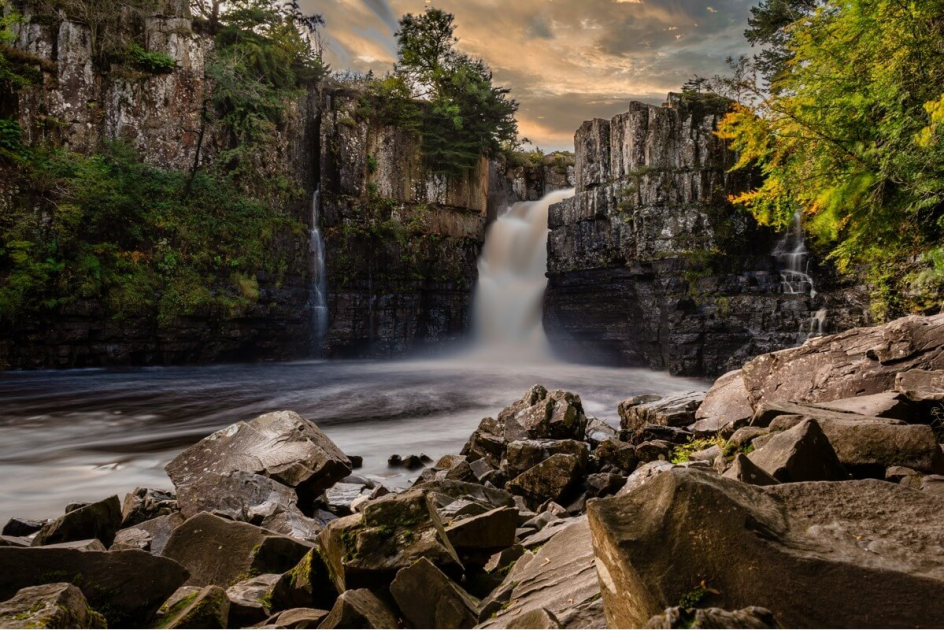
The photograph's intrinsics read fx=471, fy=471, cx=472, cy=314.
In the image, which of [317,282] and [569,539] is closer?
[569,539]

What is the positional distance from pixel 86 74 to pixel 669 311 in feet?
79.3

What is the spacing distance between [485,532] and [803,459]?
191cm

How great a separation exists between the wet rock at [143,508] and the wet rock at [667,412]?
631 centimetres

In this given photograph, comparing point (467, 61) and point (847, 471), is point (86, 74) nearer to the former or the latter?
point (467, 61)

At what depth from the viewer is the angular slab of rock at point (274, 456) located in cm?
530

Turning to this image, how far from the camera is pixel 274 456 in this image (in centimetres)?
552

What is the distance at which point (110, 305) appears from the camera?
17.2 m

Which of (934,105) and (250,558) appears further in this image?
(934,105)

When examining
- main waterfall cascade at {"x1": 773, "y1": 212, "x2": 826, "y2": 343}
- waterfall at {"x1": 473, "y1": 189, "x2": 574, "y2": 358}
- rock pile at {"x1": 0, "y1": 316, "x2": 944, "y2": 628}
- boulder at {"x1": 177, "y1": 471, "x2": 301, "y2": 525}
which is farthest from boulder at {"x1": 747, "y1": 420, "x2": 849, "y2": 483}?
waterfall at {"x1": 473, "y1": 189, "x2": 574, "y2": 358}

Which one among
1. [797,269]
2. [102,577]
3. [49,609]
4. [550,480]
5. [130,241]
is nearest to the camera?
[49,609]

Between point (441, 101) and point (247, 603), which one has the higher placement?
point (441, 101)

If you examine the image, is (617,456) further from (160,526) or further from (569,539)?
(160,526)

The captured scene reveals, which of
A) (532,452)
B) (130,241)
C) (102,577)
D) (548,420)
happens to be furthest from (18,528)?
(130,241)

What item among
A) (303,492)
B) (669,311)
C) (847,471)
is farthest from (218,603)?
(669,311)
